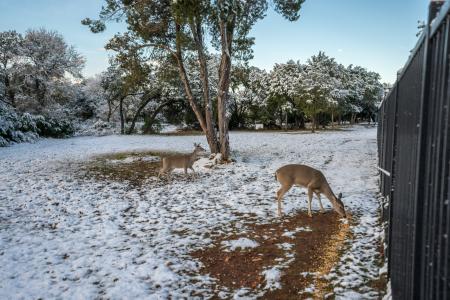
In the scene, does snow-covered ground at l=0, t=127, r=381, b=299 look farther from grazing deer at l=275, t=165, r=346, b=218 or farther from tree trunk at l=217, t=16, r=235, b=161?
tree trunk at l=217, t=16, r=235, b=161

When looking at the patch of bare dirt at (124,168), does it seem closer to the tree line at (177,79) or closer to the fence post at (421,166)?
the tree line at (177,79)

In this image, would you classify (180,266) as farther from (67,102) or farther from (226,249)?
(67,102)

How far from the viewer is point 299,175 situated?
307 inches

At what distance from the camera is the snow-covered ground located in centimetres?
495

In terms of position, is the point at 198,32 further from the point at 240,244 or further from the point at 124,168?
the point at 240,244

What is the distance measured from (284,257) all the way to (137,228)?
3066 mm

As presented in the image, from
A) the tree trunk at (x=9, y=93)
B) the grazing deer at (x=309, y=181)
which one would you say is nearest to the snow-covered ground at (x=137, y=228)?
the grazing deer at (x=309, y=181)

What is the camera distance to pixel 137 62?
646 inches

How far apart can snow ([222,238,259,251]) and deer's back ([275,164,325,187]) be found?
6.27 ft

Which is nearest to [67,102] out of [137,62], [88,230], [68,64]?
[68,64]

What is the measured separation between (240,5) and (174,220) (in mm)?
8538

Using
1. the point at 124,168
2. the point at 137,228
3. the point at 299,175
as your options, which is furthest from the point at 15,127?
the point at 299,175

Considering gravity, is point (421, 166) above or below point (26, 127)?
above

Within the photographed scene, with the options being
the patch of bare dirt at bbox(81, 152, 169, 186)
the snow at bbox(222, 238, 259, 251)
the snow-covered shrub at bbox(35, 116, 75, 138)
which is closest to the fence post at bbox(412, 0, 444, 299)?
the snow at bbox(222, 238, 259, 251)
